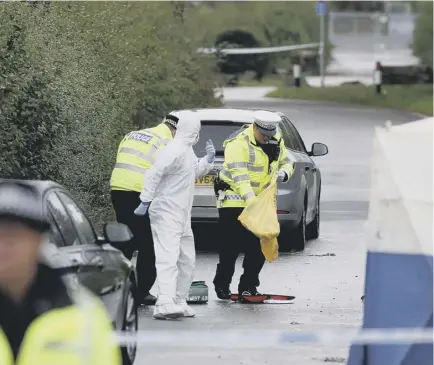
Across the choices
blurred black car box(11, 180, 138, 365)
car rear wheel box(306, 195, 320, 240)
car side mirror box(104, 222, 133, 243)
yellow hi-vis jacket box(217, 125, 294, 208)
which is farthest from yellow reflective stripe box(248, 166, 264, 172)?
car rear wheel box(306, 195, 320, 240)

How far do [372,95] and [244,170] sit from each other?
141 ft

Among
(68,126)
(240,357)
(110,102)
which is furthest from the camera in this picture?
(110,102)

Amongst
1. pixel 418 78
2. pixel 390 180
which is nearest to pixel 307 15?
pixel 418 78

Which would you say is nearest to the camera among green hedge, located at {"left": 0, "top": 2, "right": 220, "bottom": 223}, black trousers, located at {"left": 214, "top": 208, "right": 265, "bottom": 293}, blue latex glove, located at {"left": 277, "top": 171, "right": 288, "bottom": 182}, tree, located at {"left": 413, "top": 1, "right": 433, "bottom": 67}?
black trousers, located at {"left": 214, "top": 208, "right": 265, "bottom": 293}

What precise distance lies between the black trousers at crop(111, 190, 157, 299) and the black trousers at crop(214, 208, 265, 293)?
70 cm

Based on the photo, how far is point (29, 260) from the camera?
5.98m

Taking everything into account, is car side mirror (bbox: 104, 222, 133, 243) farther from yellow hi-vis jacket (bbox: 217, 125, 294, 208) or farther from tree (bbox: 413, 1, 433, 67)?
tree (bbox: 413, 1, 433, 67)

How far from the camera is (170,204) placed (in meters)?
11.9

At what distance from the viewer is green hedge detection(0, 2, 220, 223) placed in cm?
1477

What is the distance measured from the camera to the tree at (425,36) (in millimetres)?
57750

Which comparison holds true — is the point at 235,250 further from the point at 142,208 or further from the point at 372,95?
the point at 372,95

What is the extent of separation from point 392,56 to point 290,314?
229 ft

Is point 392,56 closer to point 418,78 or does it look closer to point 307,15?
point 307,15

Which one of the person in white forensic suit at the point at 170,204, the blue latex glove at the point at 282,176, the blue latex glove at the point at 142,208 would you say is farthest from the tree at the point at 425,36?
the blue latex glove at the point at 142,208
